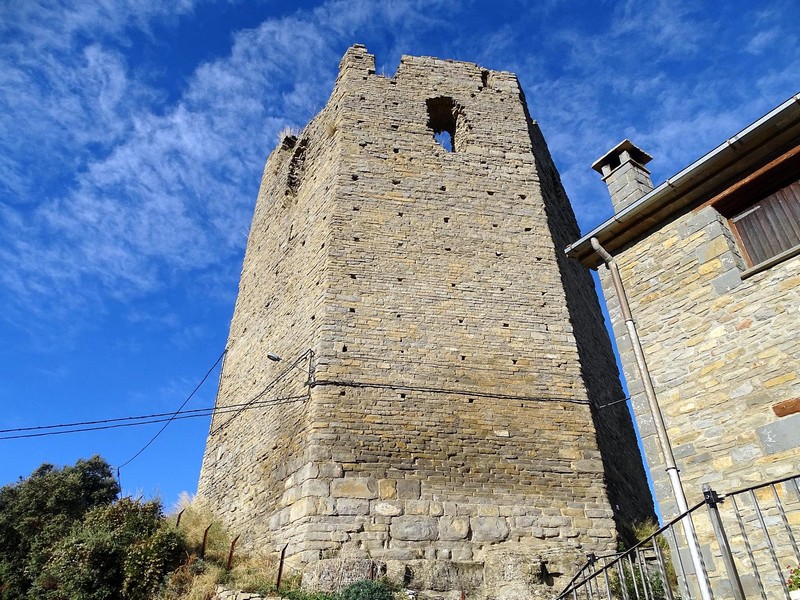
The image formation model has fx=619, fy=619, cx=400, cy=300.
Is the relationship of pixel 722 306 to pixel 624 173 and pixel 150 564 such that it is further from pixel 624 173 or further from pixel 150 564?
pixel 150 564

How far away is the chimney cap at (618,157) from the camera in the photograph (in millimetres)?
8117

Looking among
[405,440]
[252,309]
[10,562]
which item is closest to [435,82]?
[252,309]

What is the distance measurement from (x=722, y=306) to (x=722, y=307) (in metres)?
0.01

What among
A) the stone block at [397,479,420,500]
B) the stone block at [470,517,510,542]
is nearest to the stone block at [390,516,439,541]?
the stone block at [397,479,420,500]

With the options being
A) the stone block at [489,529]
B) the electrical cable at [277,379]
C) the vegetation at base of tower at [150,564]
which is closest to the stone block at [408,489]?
the stone block at [489,529]

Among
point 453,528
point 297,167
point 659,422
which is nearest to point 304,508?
point 453,528

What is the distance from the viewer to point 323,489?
8.17 metres

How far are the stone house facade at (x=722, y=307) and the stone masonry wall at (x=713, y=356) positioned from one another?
0.03ft

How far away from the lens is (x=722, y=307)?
20.1 feet

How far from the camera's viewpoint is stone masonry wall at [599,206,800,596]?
5.46 meters

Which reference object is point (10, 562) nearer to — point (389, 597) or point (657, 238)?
point (389, 597)

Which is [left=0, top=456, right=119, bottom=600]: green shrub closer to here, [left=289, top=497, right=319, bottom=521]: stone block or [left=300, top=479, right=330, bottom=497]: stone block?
[left=289, top=497, right=319, bottom=521]: stone block

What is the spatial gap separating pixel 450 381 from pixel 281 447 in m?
2.78

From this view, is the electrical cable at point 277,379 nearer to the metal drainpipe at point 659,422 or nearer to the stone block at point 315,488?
the stone block at point 315,488
